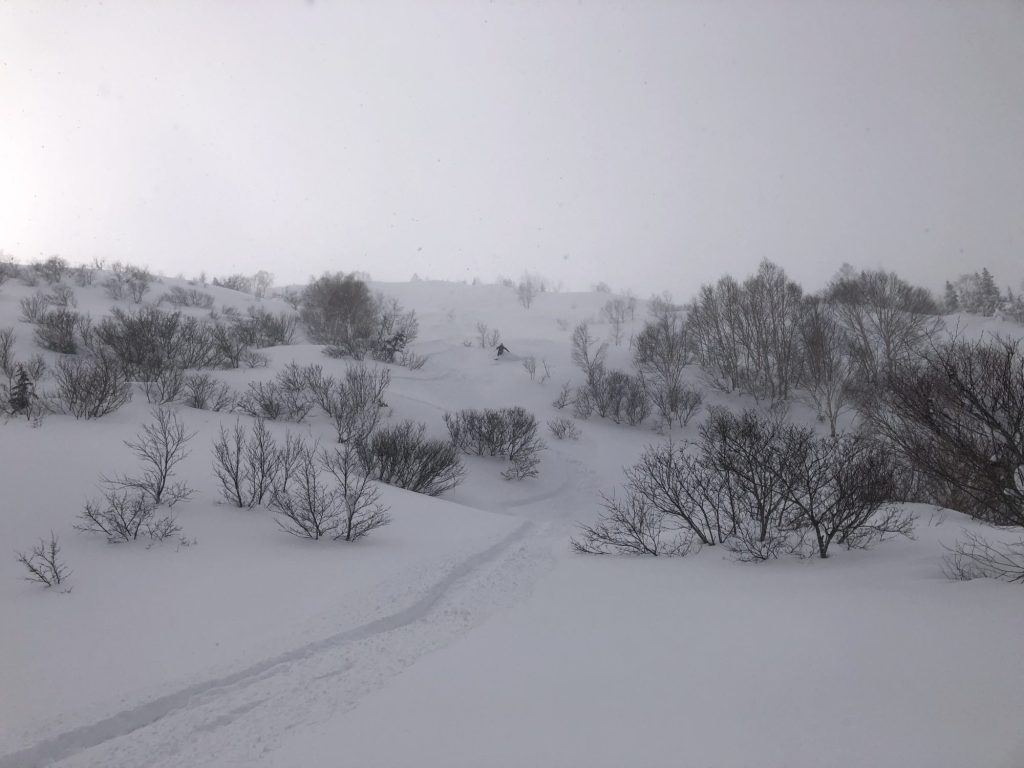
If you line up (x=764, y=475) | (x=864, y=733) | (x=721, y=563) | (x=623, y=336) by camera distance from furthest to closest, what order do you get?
(x=623, y=336) → (x=764, y=475) → (x=721, y=563) → (x=864, y=733)

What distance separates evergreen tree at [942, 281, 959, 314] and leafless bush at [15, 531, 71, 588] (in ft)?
245

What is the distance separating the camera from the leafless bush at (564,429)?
86.8 feet

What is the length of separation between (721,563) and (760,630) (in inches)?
122

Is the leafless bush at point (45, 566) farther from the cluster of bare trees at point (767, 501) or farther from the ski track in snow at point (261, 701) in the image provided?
the cluster of bare trees at point (767, 501)

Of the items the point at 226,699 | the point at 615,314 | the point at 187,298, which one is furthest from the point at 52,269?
Answer: the point at 615,314

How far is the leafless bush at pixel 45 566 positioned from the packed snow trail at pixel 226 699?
3.36 metres

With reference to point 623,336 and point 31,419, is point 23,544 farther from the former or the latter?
point 623,336

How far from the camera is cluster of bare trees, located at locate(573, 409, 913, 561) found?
7852 mm

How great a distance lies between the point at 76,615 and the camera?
5734 millimetres

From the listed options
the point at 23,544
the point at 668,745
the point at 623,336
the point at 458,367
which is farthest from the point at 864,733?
the point at 623,336

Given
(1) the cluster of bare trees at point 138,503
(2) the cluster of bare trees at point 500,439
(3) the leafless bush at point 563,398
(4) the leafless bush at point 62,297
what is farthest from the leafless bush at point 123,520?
(4) the leafless bush at point 62,297

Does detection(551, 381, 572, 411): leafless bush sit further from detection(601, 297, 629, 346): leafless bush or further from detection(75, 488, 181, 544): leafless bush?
detection(601, 297, 629, 346): leafless bush

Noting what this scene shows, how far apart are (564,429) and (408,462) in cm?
1282

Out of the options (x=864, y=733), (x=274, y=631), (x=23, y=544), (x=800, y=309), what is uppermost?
(x=800, y=309)
